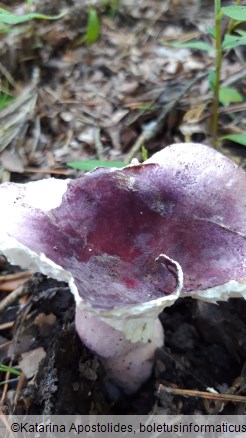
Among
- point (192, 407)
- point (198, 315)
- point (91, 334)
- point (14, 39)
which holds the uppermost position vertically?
point (14, 39)

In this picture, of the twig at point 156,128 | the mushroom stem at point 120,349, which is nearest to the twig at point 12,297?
the mushroom stem at point 120,349

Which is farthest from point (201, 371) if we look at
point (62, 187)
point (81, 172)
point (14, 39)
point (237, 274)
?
point (14, 39)

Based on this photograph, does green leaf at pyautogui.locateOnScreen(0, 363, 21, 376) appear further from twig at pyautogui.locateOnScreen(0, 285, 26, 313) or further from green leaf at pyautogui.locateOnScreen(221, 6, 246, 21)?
green leaf at pyautogui.locateOnScreen(221, 6, 246, 21)

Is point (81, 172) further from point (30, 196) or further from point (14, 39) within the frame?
point (14, 39)

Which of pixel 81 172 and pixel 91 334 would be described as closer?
pixel 91 334

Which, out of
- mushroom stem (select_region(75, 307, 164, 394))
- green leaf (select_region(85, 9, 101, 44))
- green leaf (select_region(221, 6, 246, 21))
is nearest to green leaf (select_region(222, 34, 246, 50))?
green leaf (select_region(221, 6, 246, 21))

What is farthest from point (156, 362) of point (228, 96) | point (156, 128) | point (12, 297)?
point (228, 96)

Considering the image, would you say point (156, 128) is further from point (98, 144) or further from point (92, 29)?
point (92, 29)
